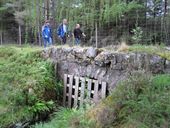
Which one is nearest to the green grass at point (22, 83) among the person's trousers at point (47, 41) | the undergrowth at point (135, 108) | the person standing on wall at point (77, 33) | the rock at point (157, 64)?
the person's trousers at point (47, 41)

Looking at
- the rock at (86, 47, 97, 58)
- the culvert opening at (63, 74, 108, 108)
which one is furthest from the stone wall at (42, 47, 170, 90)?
the culvert opening at (63, 74, 108, 108)

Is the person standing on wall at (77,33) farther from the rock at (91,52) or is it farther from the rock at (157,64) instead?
the rock at (157,64)

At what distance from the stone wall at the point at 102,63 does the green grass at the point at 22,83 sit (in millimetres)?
482

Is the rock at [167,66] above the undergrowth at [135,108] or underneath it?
above

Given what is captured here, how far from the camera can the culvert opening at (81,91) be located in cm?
932

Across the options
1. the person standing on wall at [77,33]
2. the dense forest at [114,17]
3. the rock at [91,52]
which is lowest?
the rock at [91,52]

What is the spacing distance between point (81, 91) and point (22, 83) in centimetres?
203

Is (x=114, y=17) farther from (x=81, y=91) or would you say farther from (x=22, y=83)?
(x=22, y=83)

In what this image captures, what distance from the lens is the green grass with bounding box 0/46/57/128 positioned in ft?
31.2

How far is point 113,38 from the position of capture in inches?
690

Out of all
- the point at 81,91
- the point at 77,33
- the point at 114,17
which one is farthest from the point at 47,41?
the point at 81,91

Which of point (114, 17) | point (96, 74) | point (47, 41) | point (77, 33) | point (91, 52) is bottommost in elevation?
point (96, 74)

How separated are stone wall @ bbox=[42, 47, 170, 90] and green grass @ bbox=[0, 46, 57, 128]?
19.0 inches

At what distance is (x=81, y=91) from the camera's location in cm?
1008
